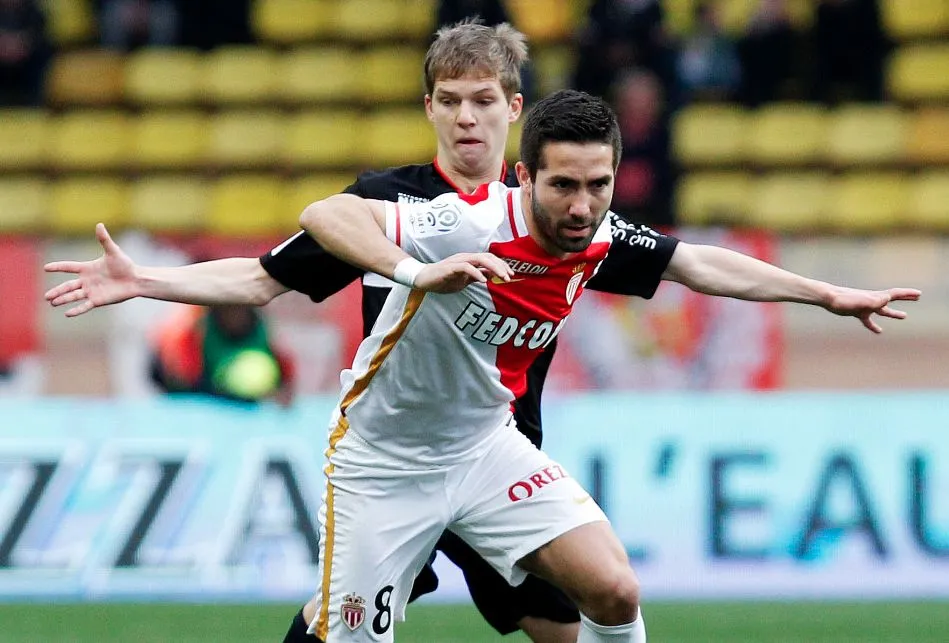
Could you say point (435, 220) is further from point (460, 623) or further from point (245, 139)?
point (245, 139)

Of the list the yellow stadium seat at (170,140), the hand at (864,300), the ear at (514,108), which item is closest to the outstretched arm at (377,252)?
the ear at (514,108)

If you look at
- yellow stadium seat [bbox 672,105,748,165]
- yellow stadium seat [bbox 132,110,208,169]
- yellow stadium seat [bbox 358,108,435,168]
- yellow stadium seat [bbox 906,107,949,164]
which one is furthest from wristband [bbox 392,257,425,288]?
yellow stadium seat [bbox 906,107,949,164]

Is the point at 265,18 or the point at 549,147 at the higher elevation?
the point at 549,147

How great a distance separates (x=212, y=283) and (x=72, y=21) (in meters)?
9.44

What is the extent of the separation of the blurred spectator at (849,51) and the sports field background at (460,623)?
17.6 feet

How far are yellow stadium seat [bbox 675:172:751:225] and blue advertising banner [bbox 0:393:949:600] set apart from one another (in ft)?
11.4

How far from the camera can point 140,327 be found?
8.78 metres

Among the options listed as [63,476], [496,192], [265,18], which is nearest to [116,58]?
[265,18]

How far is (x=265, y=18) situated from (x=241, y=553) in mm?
6434

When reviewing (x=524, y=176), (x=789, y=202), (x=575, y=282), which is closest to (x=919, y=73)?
(x=789, y=202)

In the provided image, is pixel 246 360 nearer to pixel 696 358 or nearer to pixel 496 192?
pixel 696 358

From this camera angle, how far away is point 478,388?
187 inches

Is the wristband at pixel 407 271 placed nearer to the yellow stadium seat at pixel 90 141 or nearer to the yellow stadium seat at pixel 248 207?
the yellow stadium seat at pixel 248 207

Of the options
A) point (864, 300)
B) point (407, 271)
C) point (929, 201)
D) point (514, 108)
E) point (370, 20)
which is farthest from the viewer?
point (370, 20)
